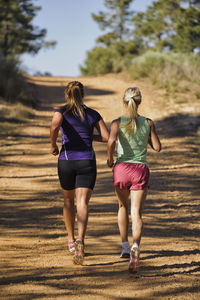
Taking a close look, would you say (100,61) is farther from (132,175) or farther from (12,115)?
(132,175)

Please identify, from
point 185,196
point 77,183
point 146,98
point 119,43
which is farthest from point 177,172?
point 119,43

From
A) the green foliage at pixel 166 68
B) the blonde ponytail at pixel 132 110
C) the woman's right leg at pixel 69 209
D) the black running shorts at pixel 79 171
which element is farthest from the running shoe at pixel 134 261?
the green foliage at pixel 166 68

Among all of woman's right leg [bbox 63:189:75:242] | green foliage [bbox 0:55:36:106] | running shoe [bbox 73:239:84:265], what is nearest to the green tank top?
woman's right leg [bbox 63:189:75:242]

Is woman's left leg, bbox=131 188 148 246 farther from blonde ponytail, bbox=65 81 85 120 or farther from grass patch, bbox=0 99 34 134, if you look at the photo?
grass patch, bbox=0 99 34 134

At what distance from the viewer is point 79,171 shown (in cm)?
546

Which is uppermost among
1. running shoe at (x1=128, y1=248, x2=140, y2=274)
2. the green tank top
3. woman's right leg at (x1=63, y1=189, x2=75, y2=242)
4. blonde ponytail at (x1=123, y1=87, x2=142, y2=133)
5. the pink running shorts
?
blonde ponytail at (x1=123, y1=87, x2=142, y2=133)

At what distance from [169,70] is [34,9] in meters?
16.3

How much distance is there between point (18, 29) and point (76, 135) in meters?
35.5

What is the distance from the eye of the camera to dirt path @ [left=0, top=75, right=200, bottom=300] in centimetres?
481

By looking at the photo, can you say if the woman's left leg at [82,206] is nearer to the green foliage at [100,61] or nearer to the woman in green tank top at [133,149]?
the woman in green tank top at [133,149]

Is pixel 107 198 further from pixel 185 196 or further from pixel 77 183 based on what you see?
pixel 77 183

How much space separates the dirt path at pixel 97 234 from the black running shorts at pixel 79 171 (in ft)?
2.86

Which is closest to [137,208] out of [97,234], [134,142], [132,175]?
[132,175]

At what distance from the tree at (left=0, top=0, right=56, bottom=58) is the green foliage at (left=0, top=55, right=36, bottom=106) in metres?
11.0
